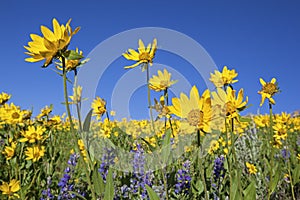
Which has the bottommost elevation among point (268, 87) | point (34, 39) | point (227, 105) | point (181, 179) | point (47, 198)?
point (47, 198)

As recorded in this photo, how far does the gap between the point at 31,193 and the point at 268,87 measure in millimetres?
2174

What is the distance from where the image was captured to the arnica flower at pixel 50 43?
1.12 meters

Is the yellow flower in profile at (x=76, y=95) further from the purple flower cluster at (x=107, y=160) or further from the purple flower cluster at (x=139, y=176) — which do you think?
the purple flower cluster at (x=107, y=160)

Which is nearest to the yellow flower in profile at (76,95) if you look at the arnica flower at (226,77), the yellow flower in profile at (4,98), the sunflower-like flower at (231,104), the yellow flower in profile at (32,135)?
the sunflower-like flower at (231,104)

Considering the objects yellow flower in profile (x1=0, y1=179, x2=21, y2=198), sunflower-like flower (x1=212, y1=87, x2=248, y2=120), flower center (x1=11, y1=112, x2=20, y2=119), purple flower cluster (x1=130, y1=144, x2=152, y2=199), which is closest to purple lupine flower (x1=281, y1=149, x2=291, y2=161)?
purple flower cluster (x1=130, y1=144, x2=152, y2=199)

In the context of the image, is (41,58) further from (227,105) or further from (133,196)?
(133,196)

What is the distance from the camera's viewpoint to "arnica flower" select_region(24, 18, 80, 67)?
112cm

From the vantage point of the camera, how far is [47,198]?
8.37ft

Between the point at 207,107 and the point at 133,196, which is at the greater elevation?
the point at 207,107

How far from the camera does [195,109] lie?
1259 millimetres

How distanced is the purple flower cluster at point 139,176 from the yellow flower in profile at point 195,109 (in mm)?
1216

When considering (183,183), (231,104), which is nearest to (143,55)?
(231,104)

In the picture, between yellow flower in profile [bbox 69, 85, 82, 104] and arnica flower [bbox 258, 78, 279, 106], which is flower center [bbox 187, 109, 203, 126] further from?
arnica flower [bbox 258, 78, 279, 106]

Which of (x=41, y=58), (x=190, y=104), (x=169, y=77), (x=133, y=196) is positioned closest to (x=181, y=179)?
(x=133, y=196)
